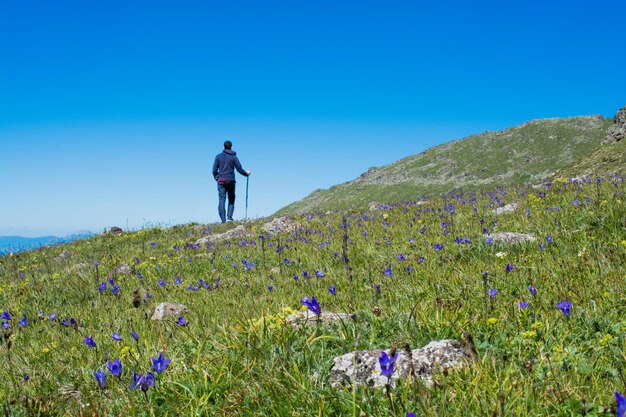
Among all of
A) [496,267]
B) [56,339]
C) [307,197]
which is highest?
[307,197]

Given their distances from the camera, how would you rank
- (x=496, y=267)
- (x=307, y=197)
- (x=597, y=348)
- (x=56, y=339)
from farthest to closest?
(x=307, y=197)
(x=496, y=267)
(x=56, y=339)
(x=597, y=348)

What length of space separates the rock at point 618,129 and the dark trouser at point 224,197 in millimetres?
18779

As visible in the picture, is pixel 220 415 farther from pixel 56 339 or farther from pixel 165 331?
pixel 56 339

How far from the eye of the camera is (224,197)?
803 inches

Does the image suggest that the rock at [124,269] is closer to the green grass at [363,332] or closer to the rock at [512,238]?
the green grass at [363,332]

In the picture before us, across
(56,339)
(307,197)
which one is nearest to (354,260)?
(56,339)

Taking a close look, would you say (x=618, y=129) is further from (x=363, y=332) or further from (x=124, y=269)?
(x=363, y=332)

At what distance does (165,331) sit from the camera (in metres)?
4.46


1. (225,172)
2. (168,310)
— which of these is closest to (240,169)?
(225,172)

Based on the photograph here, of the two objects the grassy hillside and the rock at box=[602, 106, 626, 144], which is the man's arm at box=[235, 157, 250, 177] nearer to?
the rock at box=[602, 106, 626, 144]

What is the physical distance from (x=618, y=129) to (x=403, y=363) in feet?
85.5

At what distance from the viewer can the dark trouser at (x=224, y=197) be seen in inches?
798

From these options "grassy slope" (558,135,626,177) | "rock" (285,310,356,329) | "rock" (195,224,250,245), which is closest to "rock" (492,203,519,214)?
"rock" (285,310,356,329)

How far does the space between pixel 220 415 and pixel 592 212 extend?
6549 millimetres
